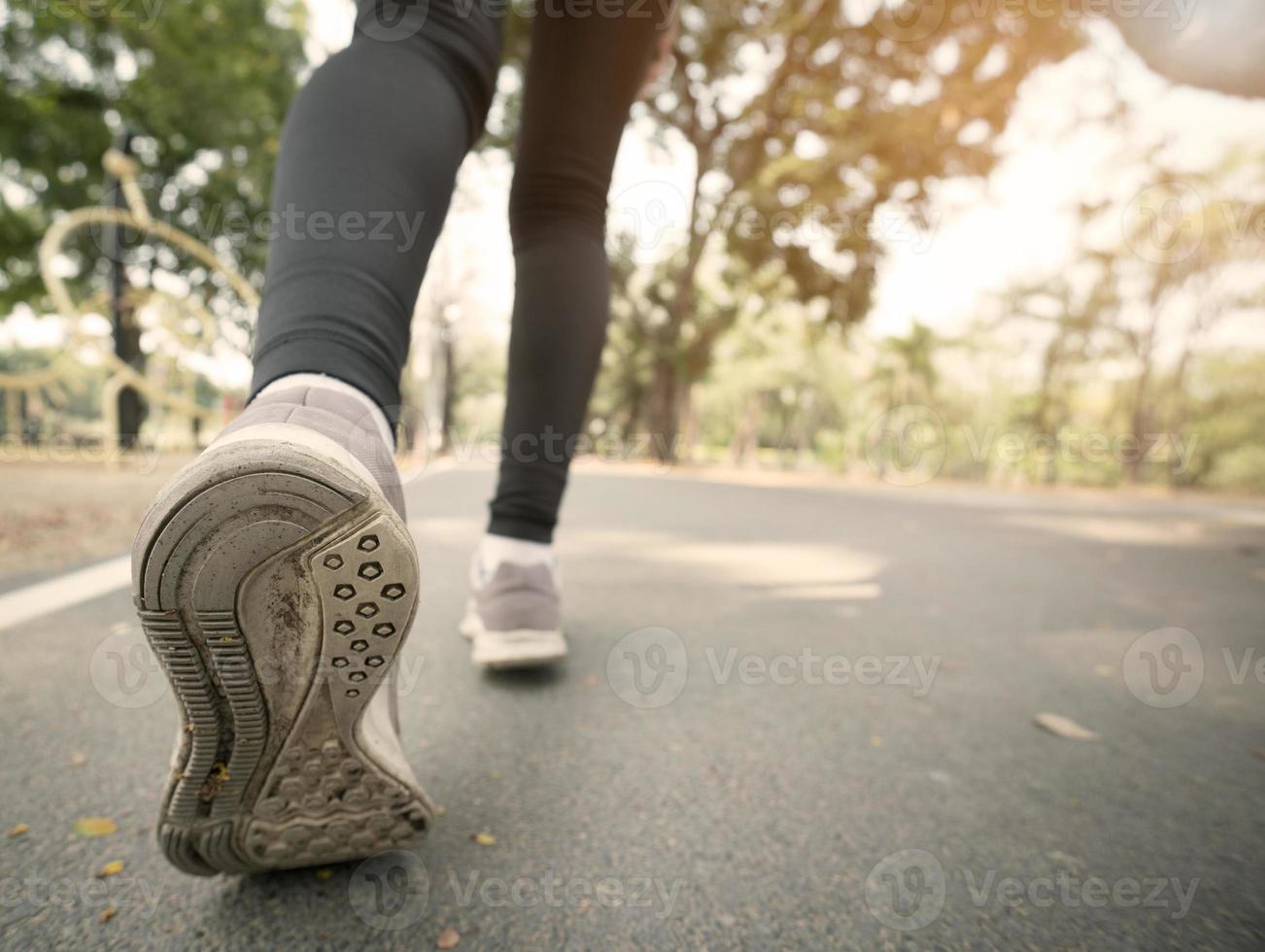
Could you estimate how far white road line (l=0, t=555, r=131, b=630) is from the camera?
1418mm

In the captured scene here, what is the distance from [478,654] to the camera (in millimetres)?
1154

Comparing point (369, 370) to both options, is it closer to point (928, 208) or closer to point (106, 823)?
point (106, 823)

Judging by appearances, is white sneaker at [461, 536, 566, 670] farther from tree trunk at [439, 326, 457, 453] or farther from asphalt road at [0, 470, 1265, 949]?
tree trunk at [439, 326, 457, 453]

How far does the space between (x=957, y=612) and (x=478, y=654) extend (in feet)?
4.50

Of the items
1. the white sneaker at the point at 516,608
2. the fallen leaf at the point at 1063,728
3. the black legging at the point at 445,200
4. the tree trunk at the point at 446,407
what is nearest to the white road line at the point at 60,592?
the white sneaker at the point at 516,608

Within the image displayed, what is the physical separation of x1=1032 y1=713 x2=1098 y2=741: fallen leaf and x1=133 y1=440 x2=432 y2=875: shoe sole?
1001 millimetres

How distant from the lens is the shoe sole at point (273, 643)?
0.50 meters

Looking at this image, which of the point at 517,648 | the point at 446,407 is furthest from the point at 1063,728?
the point at 446,407

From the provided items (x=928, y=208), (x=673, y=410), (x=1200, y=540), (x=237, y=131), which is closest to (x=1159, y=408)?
(x=673, y=410)

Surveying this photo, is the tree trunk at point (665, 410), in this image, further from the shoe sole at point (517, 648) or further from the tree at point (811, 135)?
the shoe sole at point (517, 648)

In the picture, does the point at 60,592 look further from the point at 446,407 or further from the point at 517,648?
the point at 446,407

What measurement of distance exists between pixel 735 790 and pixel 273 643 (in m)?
0.56

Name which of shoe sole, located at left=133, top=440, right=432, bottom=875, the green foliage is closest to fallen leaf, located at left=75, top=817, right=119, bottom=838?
shoe sole, located at left=133, top=440, right=432, bottom=875

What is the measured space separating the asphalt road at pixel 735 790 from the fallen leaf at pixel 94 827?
0.01 m
